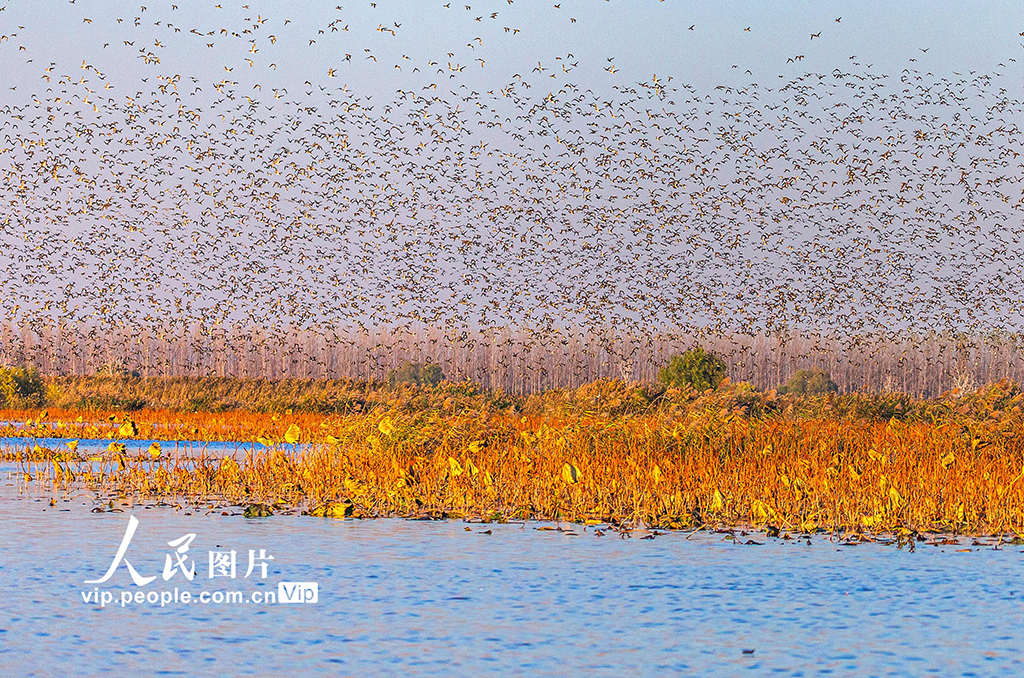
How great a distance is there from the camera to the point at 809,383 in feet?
181

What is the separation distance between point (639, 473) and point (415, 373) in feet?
162

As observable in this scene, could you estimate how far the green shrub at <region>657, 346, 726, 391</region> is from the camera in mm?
45125

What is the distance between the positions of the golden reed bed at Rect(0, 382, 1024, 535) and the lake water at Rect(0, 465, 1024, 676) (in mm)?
1008

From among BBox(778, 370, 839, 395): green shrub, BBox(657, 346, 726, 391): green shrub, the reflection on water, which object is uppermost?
BBox(657, 346, 726, 391): green shrub

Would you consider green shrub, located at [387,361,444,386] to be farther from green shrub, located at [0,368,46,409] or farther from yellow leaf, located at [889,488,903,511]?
yellow leaf, located at [889,488,903,511]

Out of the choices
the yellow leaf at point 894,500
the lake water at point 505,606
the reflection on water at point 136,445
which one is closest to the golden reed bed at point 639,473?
the yellow leaf at point 894,500

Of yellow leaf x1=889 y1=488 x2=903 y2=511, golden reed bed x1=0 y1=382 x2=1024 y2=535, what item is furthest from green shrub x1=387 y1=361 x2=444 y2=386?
yellow leaf x1=889 y1=488 x2=903 y2=511

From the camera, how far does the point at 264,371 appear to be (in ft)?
244

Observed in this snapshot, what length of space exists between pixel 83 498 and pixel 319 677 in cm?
961

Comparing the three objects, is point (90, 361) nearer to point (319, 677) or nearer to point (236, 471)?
point (236, 471)

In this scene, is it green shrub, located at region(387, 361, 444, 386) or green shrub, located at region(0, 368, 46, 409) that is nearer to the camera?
green shrub, located at region(0, 368, 46, 409)

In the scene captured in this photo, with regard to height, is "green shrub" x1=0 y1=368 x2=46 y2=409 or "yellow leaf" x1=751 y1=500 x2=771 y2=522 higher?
"yellow leaf" x1=751 y1=500 x2=771 y2=522

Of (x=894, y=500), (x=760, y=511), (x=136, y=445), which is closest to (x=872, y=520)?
(x=894, y=500)

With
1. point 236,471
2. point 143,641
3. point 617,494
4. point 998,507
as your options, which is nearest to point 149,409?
point 236,471
